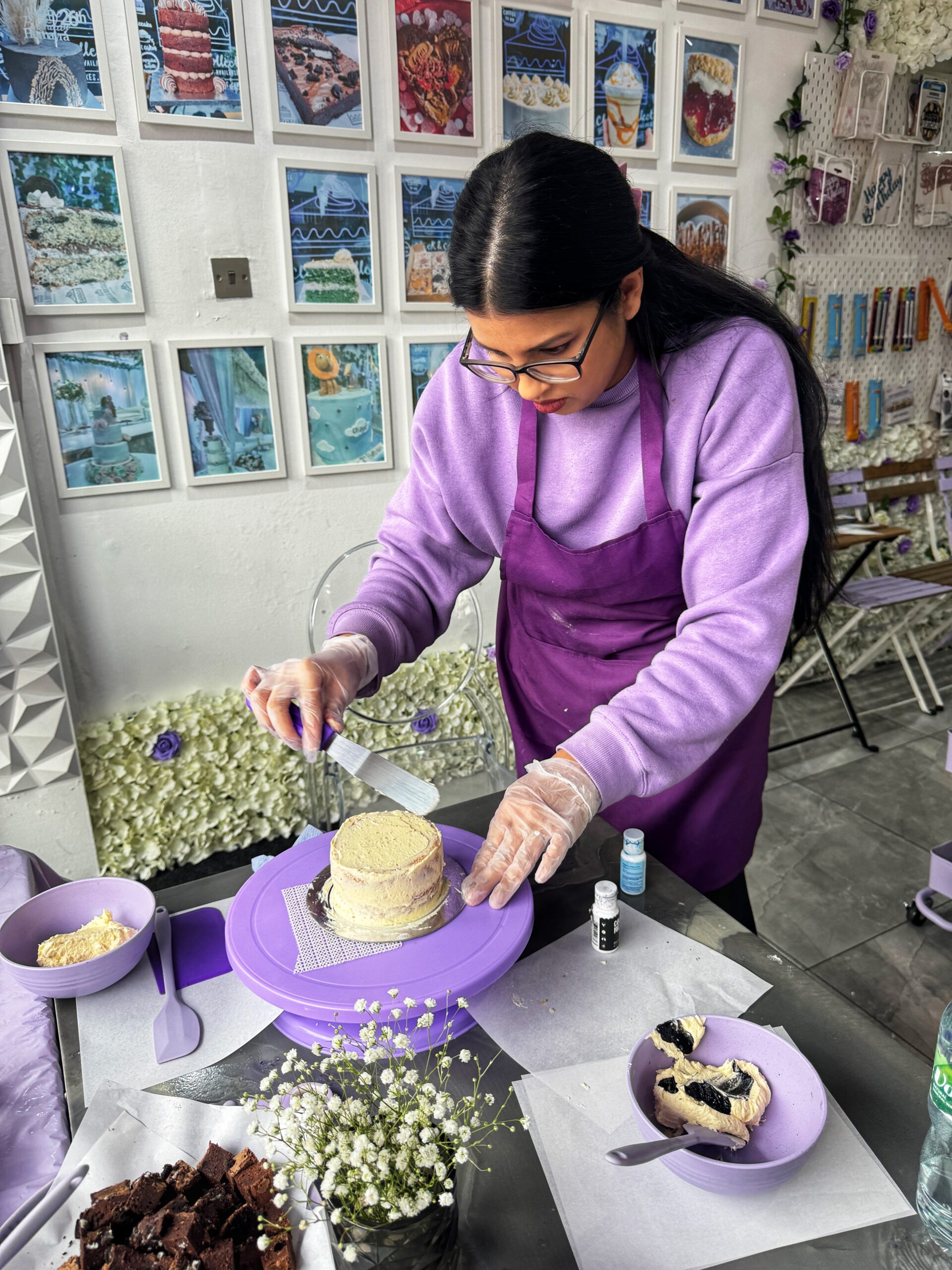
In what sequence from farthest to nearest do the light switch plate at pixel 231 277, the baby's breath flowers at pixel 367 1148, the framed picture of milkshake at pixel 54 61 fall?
the light switch plate at pixel 231 277
the framed picture of milkshake at pixel 54 61
the baby's breath flowers at pixel 367 1148

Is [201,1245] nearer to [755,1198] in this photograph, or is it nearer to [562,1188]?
[562,1188]

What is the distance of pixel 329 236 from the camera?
2.81 metres

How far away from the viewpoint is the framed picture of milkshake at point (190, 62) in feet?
7.89

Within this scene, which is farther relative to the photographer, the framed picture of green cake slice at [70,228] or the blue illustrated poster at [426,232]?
the blue illustrated poster at [426,232]

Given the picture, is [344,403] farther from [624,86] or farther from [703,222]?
[703,222]

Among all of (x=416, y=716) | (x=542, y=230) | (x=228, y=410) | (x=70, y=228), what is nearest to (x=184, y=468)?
(x=228, y=410)

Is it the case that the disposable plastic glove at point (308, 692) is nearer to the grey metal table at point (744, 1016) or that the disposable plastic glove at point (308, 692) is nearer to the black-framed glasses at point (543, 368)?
the grey metal table at point (744, 1016)

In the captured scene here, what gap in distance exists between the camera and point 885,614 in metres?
4.62

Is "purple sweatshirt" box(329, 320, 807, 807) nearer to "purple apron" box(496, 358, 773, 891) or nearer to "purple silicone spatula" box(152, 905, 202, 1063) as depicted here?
"purple apron" box(496, 358, 773, 891)

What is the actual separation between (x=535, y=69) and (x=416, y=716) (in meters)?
2.36

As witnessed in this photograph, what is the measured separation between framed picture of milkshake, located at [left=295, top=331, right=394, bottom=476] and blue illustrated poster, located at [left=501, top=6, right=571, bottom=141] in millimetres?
958

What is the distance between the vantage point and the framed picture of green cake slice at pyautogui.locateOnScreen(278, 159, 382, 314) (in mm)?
2729

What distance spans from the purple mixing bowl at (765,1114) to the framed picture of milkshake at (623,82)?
3.26 metres

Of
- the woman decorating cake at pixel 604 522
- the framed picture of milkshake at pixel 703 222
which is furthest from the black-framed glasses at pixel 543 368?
the framed picture of milkshake at pixel 703 222
